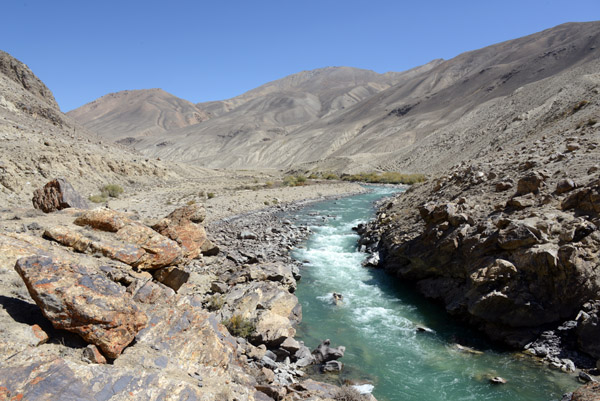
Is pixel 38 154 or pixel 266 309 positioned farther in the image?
pixel 38 154

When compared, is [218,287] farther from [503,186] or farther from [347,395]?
[503,186]

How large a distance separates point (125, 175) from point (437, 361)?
1315 inches

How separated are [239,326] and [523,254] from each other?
7681 mm

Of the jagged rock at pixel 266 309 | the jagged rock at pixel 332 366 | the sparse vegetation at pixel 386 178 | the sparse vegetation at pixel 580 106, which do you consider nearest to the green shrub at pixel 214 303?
the jagged rock at pixel 266 309

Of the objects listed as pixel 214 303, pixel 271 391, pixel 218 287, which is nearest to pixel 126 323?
pixel 271 391

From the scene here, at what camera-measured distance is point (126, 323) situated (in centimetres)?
543

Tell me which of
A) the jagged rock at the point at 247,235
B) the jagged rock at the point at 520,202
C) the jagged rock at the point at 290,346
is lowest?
the jagged rock at the point at 290,346

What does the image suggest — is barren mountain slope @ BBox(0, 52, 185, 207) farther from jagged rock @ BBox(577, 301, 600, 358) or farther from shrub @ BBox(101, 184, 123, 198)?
jagged rock @ BBox(577, 301, 600, 358)

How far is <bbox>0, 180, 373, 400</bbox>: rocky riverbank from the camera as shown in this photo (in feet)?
15.1

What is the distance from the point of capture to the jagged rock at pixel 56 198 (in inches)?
478

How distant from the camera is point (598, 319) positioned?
8289 mm

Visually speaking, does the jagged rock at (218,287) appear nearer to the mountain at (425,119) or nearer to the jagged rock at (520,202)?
the jagged rock at (520,202)

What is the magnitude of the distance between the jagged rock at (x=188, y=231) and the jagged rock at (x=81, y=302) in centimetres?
594

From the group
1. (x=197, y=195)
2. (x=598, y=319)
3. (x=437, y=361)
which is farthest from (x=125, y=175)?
(x=598, y=319)
